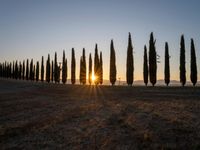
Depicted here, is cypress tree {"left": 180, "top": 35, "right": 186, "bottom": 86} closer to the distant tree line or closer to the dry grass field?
the distant tree line

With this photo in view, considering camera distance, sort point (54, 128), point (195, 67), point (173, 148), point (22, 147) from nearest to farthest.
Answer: point (173, 148)
point (22, 147)
point (54, 128)
point (195, 67)

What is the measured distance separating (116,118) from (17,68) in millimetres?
101598

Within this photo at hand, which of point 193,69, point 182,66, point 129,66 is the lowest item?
point 193,69

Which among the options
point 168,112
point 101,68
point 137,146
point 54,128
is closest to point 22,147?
point 54,128

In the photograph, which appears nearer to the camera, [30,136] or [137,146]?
[137,146]

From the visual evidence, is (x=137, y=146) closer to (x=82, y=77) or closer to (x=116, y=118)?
(x=116, y=118)

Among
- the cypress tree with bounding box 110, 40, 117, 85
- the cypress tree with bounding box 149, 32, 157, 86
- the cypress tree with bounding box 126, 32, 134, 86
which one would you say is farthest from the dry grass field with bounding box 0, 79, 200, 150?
the cypress tree with bounding box 110, 40, 117, 85

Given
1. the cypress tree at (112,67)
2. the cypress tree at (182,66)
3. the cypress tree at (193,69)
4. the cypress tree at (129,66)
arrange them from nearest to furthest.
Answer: the cypress tree at (193,69)
the cypress tree at (182,66)
the cypress tree at (129,66)
the cypress tree at (112,67)

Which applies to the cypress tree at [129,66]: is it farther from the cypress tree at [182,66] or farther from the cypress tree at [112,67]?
the cypress tree at [182,66]

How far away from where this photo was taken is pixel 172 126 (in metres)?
14.4

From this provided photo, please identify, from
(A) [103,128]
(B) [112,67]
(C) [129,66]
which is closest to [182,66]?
(C) [129,66]

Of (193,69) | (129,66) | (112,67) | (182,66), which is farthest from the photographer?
(112,67)

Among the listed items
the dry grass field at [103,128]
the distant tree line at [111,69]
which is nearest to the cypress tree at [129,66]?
the distant tree line at [111,69]

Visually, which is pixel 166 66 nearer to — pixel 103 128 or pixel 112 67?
pixel 112 67
